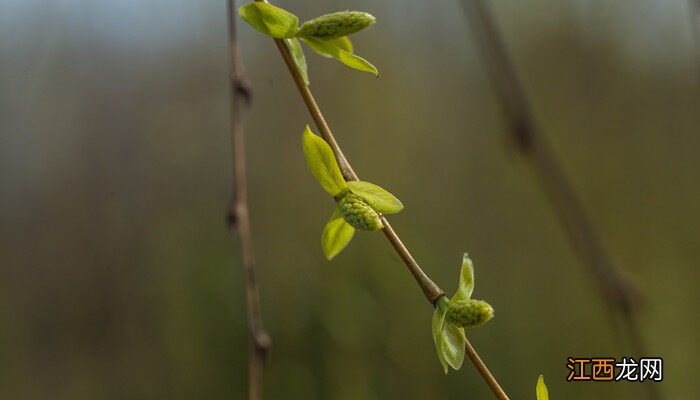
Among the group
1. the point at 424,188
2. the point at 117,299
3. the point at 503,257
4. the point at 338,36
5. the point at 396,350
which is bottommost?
the point at 117,299

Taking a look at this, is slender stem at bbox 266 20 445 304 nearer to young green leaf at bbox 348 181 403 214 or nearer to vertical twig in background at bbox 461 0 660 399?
young green leaf at bbox 348 181 403 214

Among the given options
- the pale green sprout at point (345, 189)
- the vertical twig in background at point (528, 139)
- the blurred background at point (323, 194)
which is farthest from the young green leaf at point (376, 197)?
the blurred background at point (323, 194)

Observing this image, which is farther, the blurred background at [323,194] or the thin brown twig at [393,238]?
the blurred background at [323,194]

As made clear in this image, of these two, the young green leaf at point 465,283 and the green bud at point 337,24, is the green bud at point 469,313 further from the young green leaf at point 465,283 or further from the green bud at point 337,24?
the green bud at point 337,24

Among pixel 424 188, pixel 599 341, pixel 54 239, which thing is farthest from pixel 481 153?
pixel 54 239

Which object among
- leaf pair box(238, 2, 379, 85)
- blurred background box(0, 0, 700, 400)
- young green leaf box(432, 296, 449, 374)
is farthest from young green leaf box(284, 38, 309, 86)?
blurred background box(0, 0, 700, 400)

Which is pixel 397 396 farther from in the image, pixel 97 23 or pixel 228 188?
pixel 97 23

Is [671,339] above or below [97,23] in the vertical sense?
below
